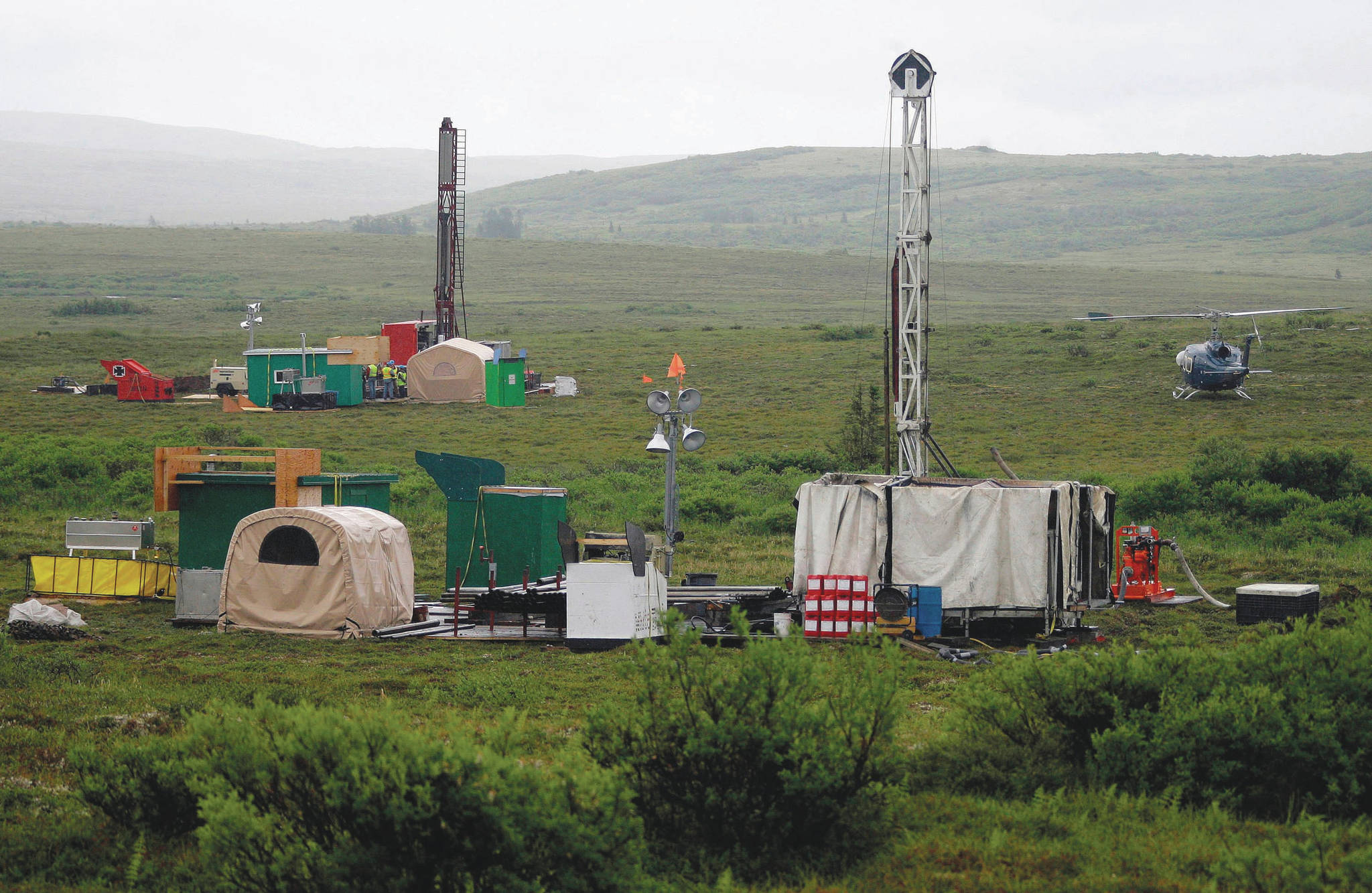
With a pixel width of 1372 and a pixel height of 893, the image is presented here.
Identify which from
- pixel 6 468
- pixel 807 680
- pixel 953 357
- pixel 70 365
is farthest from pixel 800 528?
pixel 70 365

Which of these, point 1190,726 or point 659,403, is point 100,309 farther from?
point 1190,726

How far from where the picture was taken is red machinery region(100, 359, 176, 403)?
41.1 meters

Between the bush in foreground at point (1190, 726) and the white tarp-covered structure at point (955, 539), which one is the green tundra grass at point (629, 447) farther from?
the white tarp-covered structure at point (955, 539)

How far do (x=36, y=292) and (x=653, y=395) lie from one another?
8411 centimetres

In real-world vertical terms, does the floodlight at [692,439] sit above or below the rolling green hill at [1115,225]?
below

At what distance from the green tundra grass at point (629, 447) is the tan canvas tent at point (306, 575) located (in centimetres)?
48

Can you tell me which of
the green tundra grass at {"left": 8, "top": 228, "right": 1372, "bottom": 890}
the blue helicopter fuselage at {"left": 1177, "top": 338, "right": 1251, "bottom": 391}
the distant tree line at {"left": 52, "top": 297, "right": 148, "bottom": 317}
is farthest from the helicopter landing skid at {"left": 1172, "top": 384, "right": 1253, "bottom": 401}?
the distant tree line at {"left": 52, "top": 297, "right": 148, "bottom": 317}

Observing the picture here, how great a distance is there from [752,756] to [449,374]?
36.7 m

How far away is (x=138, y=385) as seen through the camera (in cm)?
4125

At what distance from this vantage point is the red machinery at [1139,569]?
17.5 m

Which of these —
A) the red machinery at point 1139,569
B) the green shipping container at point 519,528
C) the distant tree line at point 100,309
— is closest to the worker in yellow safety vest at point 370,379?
the green shipping container at point 519,528

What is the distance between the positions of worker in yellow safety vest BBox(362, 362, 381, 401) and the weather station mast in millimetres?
25587

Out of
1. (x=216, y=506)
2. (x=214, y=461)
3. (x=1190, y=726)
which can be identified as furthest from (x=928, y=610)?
(x=214, y=461)

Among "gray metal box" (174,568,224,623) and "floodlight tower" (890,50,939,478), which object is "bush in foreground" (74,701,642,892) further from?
"floodlight tower" (890,50,939,478)
